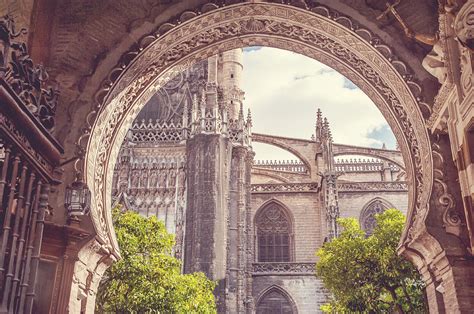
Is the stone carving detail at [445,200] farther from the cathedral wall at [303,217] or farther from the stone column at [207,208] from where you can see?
the cathedral wall at [303,217]

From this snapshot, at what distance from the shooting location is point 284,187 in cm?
3803

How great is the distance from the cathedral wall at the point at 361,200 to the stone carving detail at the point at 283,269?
4482 mm

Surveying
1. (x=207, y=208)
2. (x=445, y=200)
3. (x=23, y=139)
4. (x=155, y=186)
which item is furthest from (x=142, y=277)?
(x=155, y=186)

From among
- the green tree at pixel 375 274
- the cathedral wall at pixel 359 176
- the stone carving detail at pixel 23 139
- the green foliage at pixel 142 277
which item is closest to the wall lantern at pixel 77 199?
the stone carving detail at pixel 23 139

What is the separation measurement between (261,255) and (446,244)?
30.1m

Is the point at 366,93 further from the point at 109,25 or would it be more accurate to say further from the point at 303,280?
the point at 303,280

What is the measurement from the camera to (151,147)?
31.3 m

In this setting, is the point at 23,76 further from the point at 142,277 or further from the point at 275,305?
the point at 275,305

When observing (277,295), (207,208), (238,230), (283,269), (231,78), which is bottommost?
(277,295)

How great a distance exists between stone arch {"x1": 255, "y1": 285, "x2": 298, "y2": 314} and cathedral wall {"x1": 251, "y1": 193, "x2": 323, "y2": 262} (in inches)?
106

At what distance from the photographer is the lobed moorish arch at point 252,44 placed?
8.05 metres

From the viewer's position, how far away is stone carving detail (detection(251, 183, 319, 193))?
37.8 meters

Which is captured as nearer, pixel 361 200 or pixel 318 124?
pixel 361 200

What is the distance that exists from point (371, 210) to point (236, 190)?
1100cm
